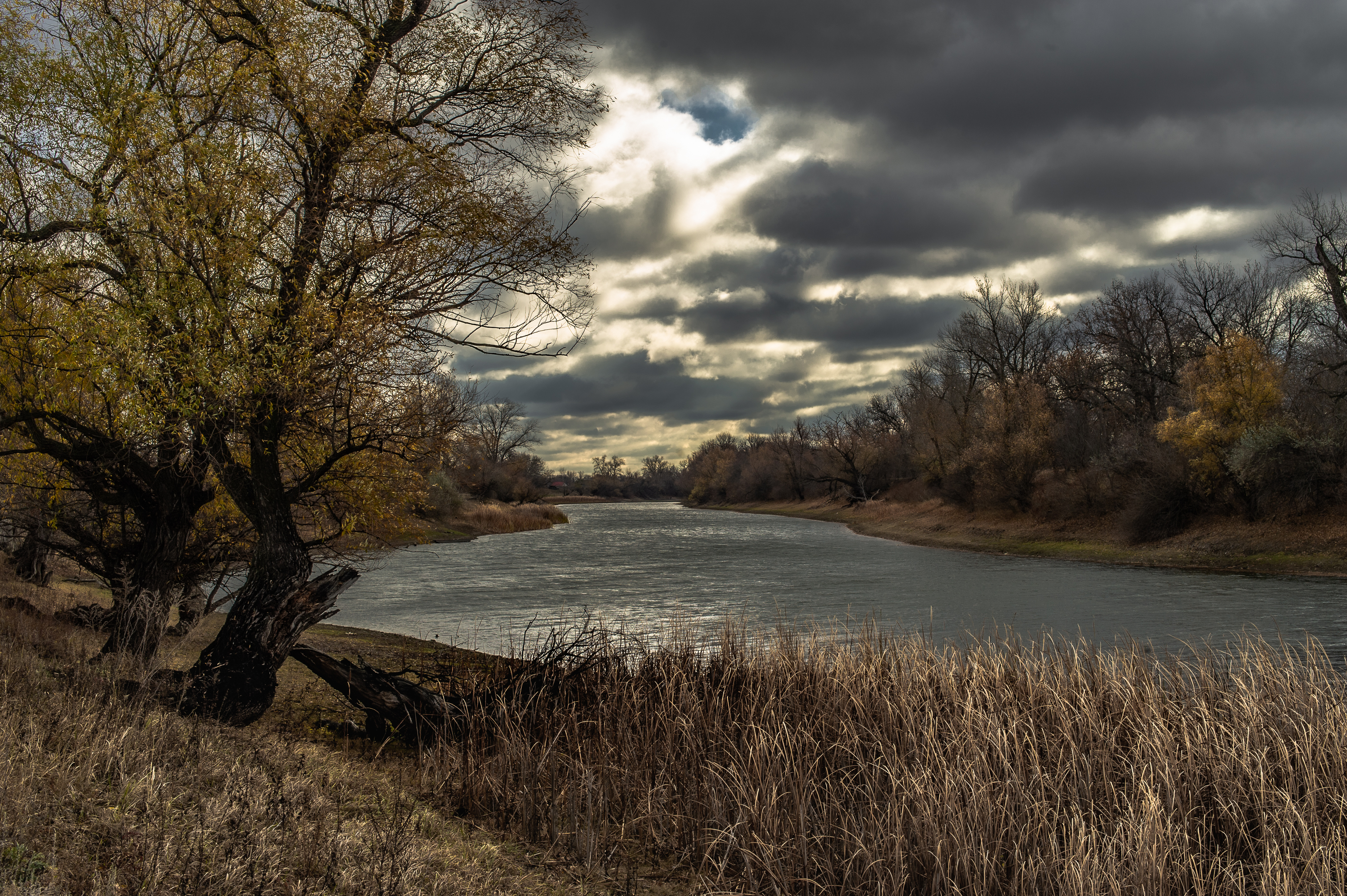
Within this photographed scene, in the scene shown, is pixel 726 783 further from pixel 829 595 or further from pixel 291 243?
pixel 829 595

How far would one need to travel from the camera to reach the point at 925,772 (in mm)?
6012

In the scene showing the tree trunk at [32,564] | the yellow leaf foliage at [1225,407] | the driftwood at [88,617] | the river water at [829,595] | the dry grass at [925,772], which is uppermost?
the yellow leaf foliage at [1225,407]

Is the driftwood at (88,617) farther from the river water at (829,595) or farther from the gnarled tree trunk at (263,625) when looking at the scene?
the river water at (829,595)

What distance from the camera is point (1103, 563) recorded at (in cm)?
3406

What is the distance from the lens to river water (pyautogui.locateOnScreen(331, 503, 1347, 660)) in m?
18.8

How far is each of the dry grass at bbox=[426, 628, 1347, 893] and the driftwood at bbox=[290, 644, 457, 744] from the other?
0.68m

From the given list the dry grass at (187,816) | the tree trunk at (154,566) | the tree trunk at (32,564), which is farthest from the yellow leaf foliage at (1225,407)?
the tree trunk at (32,564)

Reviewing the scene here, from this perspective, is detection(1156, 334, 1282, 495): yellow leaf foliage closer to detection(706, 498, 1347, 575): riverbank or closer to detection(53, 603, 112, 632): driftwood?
detection(706, 498, 1347, 575): riverbank

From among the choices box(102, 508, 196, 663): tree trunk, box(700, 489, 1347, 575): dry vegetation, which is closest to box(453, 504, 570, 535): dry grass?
box(700, 489, 1347, 575): dry vegetation

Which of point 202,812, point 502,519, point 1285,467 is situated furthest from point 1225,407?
point 502,519

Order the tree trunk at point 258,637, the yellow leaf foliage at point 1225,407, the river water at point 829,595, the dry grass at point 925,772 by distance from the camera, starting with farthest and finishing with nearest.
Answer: the yellow leaf foliage at point 1225,407, the river water at point 829,595, the tree trunk at point 258,637, the dry grass at point 925,772

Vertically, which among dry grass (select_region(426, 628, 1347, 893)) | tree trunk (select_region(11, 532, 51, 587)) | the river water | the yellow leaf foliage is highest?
the yellow leaf foliage

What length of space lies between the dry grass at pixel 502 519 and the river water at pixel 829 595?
14.7m

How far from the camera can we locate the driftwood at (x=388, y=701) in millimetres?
8922
